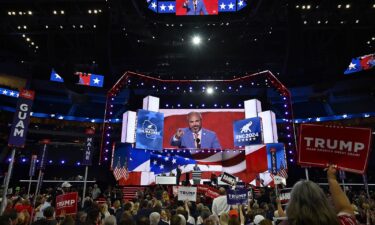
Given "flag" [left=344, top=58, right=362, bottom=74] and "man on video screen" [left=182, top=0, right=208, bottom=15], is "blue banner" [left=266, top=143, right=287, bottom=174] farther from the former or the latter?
"flag" [left=344, top=58, right=362, bottom=74]

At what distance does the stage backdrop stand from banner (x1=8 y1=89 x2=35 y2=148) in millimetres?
15587

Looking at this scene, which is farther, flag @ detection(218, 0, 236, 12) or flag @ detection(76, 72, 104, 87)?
flag @ detection(76, 72, 104, 87)

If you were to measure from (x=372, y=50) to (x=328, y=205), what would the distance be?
28.5 meters

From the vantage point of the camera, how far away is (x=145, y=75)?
20.8 meters

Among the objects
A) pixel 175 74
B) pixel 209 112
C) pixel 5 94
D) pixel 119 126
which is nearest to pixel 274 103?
pixel 209 112

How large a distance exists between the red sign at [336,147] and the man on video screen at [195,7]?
1337 cm

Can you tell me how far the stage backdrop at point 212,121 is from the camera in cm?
2193

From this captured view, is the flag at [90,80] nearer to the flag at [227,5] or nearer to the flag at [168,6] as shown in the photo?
the flag at [168,6]

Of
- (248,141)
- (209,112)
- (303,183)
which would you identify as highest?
(209,112)

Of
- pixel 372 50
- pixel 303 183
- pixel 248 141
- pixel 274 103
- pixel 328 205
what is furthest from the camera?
pixel 274 103

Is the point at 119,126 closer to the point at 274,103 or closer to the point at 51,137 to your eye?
the point at 51,137

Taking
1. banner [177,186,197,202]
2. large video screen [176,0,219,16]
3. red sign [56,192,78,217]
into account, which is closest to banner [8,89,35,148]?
red sign [56,192,78,217]

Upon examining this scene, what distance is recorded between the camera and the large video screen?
50.0ft

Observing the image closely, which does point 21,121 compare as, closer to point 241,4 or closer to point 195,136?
point 241,4
